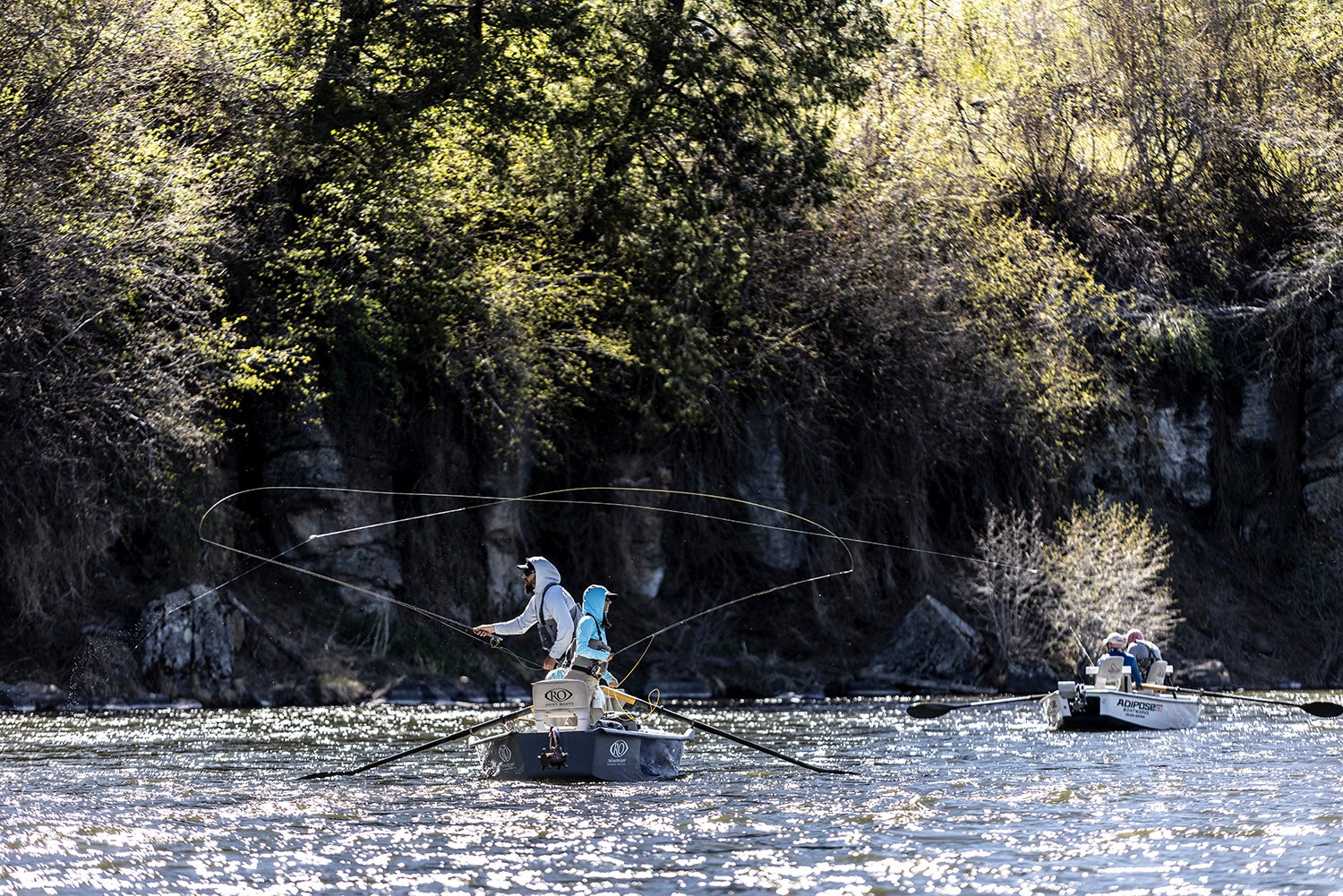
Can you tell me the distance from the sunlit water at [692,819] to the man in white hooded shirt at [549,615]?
4.32 ft

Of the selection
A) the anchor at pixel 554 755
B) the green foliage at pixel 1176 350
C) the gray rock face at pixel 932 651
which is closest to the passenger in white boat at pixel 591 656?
the anchor at pixel 554 755

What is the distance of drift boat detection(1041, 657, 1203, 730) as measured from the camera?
87.8 ft

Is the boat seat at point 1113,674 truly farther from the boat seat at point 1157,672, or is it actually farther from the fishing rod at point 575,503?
the fishing rod at point 575,503

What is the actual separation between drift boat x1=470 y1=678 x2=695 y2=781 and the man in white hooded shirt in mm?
564

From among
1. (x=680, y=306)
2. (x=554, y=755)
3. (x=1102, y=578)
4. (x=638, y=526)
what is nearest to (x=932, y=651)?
(x=1102, y=578)

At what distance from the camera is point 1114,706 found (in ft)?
88.2

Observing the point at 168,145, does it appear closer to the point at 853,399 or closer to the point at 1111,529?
the point at 853,399

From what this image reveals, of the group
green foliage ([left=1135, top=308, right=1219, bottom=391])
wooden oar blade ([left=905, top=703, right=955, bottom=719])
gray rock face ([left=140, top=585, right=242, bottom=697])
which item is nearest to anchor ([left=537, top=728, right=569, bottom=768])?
wooden oar blade ([left=905, top=703, right=955, bottom=719])

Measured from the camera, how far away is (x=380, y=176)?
3388cm

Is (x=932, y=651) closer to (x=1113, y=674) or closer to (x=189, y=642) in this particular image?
(x=1113, y=674)

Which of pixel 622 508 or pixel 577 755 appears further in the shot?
pixel 622 508

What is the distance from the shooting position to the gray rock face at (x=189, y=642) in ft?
101

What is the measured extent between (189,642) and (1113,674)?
49.3ft

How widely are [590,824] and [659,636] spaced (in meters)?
22.1
